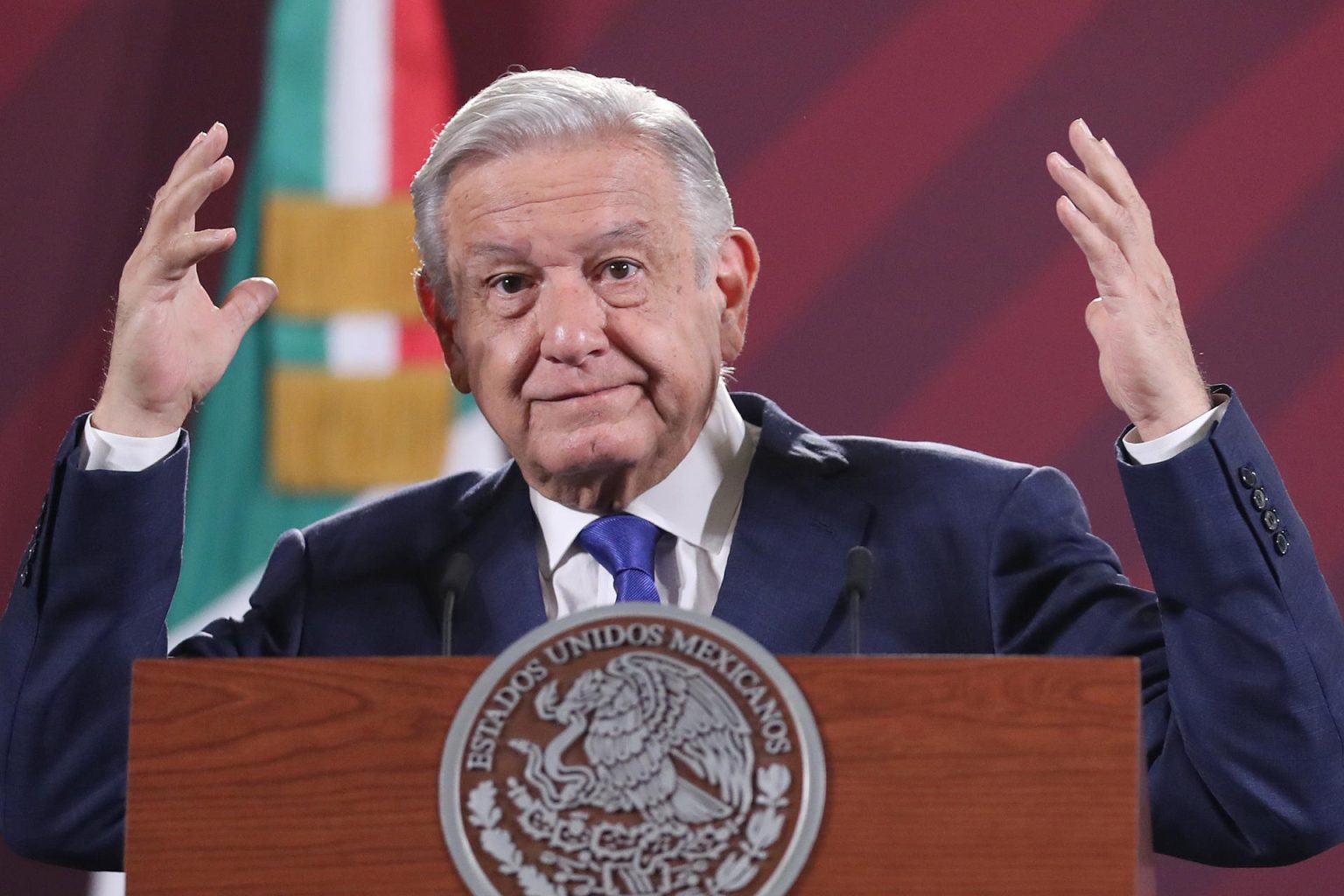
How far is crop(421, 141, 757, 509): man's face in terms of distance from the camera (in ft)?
6.77

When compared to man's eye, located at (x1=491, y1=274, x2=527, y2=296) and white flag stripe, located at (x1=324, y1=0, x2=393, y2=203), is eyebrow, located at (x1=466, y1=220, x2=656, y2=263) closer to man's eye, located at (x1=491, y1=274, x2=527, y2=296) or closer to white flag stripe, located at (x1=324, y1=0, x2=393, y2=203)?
man's eye, located at (x1=491, y1=274, x2=527, y2=296)

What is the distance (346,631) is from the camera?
84.9 inches

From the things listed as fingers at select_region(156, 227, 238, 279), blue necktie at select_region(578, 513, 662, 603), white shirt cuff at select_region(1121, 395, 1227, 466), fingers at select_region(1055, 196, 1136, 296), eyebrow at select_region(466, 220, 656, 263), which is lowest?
white shirt cuff at select_region(1121, 395, 1227, 466)

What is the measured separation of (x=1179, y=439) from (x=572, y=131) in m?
0.85

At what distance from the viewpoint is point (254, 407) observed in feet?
10.3

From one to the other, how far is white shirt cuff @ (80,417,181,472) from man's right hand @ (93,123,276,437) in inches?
0.5

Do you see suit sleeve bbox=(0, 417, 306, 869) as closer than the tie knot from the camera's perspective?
Yes

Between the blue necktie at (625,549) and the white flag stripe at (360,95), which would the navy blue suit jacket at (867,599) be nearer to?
the blue necktie at (625,549)

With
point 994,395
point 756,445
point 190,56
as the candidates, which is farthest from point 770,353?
point 190,56

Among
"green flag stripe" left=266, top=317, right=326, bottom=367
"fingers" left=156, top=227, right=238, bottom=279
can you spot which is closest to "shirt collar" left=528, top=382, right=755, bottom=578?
"fingers" left=156, top=227, right=238, bottom=279

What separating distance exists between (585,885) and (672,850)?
71 mm

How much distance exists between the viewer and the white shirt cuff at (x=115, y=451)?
6.20ft

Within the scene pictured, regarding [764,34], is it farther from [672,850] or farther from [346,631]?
[672,850]

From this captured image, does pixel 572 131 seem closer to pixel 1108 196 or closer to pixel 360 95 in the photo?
pixel 1108 196
